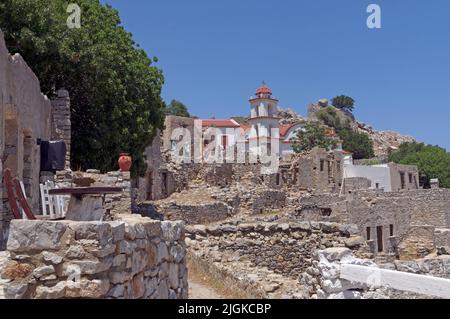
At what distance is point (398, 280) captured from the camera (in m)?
5.97

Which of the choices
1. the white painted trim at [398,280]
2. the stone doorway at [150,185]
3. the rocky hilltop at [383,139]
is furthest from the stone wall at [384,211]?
the rocky hilltop at [383,139]

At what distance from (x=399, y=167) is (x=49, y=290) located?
4881 centimetres

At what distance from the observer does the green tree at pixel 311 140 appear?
57.4 m

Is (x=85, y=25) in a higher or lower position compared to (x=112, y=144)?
higher

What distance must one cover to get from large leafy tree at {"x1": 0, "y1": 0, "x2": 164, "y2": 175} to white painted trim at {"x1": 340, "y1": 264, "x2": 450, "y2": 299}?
11601mm

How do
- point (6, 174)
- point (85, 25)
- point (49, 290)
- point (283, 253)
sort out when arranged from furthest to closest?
point (85, 25) < point (283, 253) < point (6, 174) < point (49, 290)

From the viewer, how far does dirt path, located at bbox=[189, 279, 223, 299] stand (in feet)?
24.6

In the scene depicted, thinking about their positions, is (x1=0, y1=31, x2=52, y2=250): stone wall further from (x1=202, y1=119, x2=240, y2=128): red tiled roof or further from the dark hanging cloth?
(x1=202, y1=119, x2=240, y2=128): red tiled roof

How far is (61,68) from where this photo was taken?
16.2 meters

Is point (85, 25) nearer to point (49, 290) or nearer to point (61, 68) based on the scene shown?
point (61, 68)

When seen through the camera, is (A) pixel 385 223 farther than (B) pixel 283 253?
Yes

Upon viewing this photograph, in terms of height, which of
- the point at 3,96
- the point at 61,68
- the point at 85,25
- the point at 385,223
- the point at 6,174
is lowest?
the point at 385,223

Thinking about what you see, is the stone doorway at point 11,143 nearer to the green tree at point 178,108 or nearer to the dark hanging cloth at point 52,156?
the dark hanging cloth at point 52,156
